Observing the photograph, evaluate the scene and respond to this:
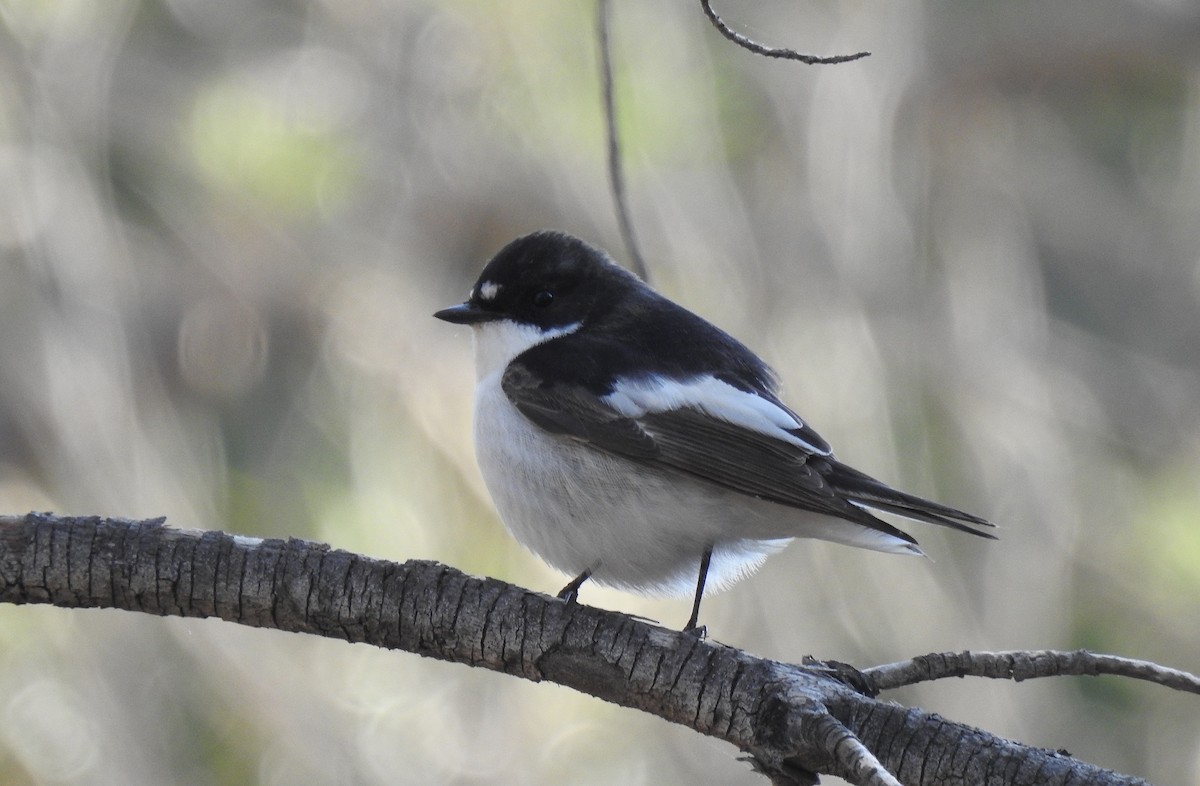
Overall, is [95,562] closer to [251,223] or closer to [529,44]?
[251,223]

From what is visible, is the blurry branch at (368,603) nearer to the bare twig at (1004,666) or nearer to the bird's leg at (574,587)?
the bare twig at (1004,666)

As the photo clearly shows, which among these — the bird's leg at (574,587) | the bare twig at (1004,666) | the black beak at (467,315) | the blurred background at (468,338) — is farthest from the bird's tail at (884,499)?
the blurred background at (468,338)

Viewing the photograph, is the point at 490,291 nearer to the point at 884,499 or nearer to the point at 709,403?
the point at 709,403

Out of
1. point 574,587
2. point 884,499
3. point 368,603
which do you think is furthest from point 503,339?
point 368,603

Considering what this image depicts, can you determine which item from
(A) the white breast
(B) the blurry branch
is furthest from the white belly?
(B) the blurry branch

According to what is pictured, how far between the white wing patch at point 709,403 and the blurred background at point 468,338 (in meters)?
1.11

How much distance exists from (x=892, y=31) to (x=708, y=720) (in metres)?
3.59

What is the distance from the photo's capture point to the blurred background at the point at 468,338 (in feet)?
13.1

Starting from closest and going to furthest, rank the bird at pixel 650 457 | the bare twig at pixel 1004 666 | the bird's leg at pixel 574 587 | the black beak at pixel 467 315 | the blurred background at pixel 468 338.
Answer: the bare twig at pixel 1004 666
the bird at pixel 650 457
the bird's leg at pixel 574 587
the black beak at pixel 467 315
the blurred background at pixel 468 338

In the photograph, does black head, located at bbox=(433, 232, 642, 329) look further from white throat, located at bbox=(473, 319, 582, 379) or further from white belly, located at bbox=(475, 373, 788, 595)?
white belly, located at bbox=(475, 373, 788, 595)

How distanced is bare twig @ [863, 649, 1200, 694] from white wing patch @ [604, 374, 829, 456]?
0.76 m

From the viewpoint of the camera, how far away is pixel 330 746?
3.87 m

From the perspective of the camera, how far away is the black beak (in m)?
3.28

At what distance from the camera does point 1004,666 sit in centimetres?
209
